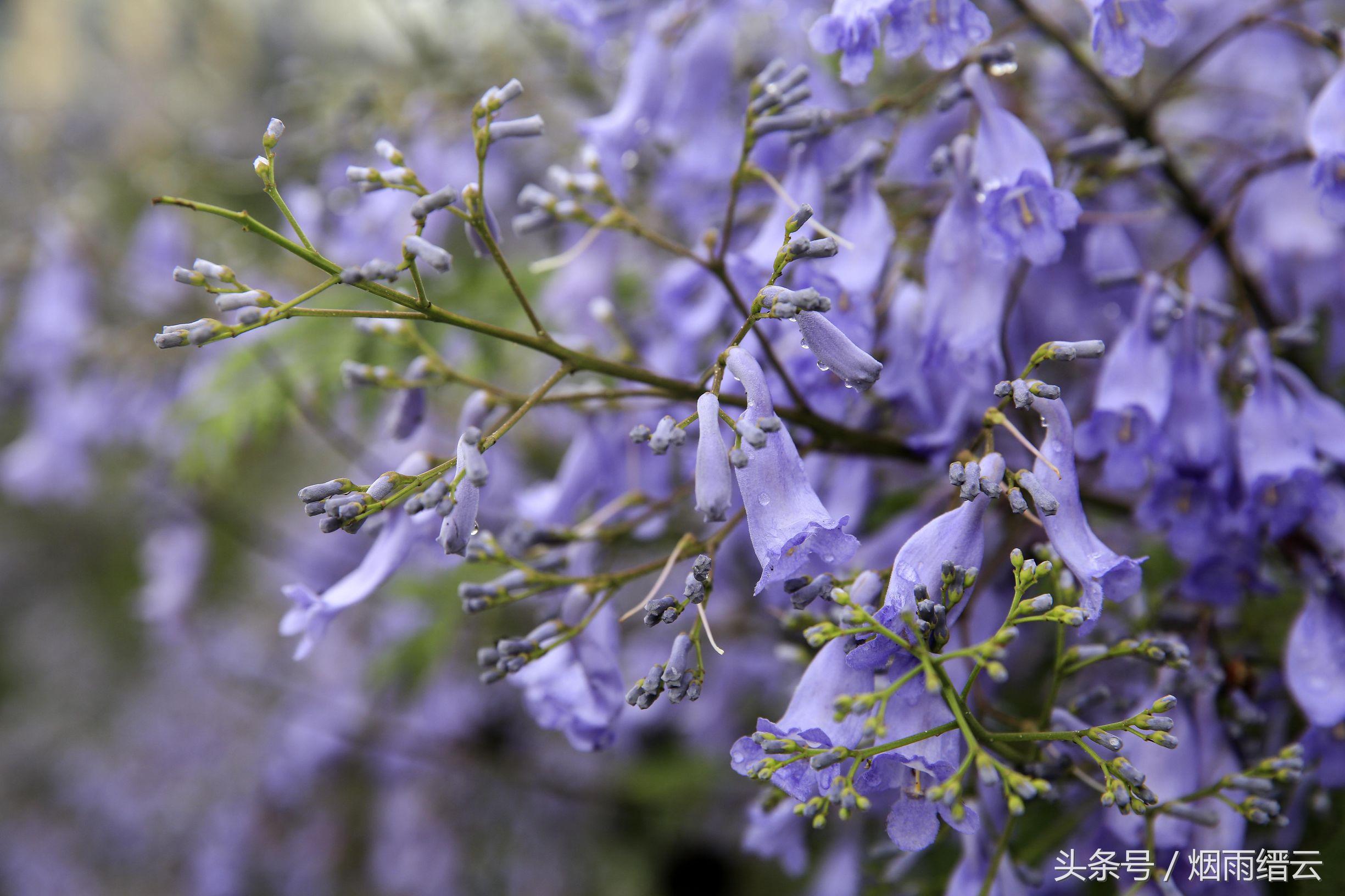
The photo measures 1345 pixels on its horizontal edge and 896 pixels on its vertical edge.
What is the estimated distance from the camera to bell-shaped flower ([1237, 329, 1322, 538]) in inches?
52.5

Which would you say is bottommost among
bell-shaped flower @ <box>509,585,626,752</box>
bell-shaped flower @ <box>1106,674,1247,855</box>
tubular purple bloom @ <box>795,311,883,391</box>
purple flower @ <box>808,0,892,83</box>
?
bell-shaped flower @ <box>1106,674,1247,855</box>

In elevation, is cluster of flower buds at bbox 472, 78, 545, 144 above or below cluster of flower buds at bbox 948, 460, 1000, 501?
above

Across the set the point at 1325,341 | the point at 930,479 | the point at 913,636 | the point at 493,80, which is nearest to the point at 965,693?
the point at 913,636

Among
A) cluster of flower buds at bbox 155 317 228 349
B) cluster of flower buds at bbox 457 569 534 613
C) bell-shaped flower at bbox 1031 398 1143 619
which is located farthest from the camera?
cluster of flower buds at bbox 457 569 534 613

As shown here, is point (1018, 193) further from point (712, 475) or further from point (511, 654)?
point (511, 654)

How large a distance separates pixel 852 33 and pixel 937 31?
129 millimetres

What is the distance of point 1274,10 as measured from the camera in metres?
1.65

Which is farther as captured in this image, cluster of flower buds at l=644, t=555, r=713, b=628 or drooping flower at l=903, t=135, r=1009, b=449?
drooping flower at l=903, t=135, r=1009, b=449

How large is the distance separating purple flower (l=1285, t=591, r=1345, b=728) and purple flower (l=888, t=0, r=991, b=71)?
0.96m

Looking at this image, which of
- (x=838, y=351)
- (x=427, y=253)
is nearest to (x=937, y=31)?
(x=838, y=351)

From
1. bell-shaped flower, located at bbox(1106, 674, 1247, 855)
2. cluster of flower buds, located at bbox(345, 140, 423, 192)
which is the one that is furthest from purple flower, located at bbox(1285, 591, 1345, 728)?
cluster of flower buds, located at bbox(345, 140, 423, 192)

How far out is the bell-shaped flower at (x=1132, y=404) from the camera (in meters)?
1.34

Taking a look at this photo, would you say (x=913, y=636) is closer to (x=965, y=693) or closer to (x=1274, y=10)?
(x=965, y=693)

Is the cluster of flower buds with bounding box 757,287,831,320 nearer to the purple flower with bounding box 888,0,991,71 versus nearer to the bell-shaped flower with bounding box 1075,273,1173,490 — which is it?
the purple flower with bounding box 888,0,991,71
